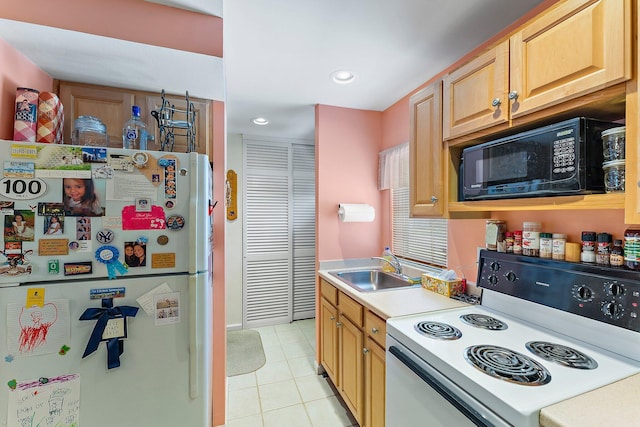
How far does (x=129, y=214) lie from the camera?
1130 millimetres

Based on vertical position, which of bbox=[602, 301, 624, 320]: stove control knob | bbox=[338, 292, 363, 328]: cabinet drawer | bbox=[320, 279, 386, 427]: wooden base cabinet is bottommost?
bbox=[320, 279, 386, 427]: wooden base cabinet

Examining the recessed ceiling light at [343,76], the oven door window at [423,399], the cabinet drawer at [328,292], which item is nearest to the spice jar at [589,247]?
the oven door window at [423,399]

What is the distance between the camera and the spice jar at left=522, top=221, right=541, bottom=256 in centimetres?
132

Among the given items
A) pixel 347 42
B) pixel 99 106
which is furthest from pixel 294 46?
pixel 99 106

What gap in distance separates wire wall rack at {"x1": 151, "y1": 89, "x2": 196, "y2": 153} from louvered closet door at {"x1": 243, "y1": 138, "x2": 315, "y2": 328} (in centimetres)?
174

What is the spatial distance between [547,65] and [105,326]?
6.55 ft

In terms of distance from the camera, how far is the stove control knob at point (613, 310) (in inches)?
38.3

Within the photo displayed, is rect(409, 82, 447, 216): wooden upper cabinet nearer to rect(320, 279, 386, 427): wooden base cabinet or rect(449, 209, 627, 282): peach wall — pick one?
rect(449, 209, 627, 282): peach wall

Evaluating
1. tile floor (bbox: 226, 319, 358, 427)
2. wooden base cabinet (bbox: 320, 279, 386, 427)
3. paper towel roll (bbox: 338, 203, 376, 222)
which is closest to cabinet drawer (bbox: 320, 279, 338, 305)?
wooden base cabinet (bbox: 320, 279, 386, 427)

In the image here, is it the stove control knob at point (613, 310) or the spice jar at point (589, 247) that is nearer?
the stove control knob at point (613, 310)

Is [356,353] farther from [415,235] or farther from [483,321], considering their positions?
[415,235]

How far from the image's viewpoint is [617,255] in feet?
3.41

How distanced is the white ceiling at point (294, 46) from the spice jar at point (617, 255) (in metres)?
1.18

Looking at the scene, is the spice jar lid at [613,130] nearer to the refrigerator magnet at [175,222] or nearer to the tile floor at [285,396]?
the refrigerator magnet at [175,222]
